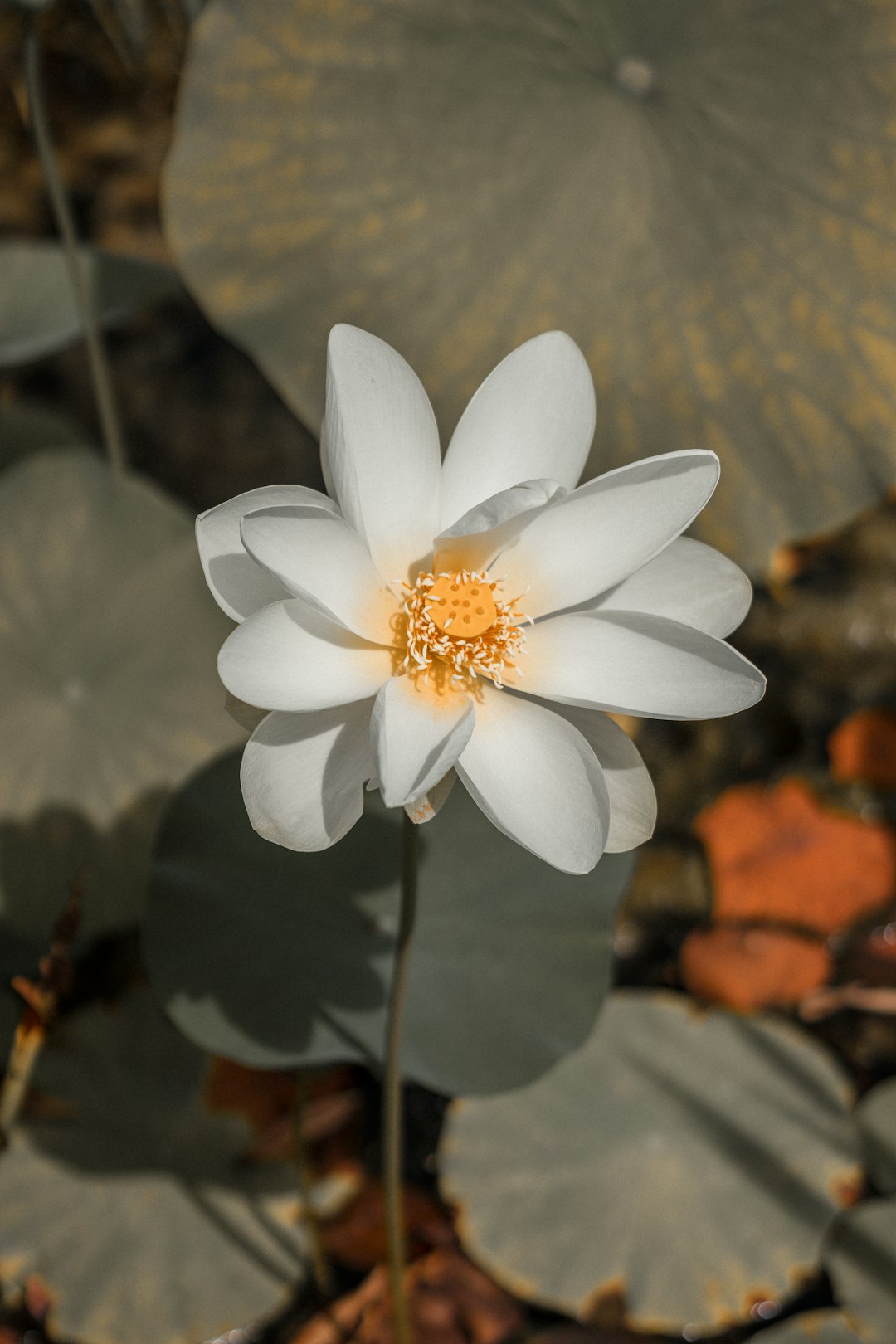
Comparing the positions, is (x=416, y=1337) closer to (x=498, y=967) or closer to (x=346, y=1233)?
(x=346, y=1233)

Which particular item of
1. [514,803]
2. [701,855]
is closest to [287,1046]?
[514,803]

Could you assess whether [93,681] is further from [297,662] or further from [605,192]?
[605,192]

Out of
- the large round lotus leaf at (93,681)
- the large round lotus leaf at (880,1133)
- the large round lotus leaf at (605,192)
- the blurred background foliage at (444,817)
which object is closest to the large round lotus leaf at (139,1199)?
the blurred background foliage at (444,817)

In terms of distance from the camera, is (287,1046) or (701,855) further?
(701,855)

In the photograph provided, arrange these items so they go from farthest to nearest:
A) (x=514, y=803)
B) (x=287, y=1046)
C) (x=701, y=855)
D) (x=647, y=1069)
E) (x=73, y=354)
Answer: (x=73, y=354) < (x=701, y=855) < (x=647, y=1069) < (x=287, y=1046) < (x=514, y=803)

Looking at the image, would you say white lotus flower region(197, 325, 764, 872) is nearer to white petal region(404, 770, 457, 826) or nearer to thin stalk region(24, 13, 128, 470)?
white petal region(404, 770, 457, 826)

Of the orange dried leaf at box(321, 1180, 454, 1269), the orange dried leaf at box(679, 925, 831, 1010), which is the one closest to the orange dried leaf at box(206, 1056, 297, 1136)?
the orange dried leaf at box(321, 1180, 454, 1269)

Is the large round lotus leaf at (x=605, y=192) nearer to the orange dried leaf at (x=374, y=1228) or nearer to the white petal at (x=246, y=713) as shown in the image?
the white petal at (x=246, y=713)
